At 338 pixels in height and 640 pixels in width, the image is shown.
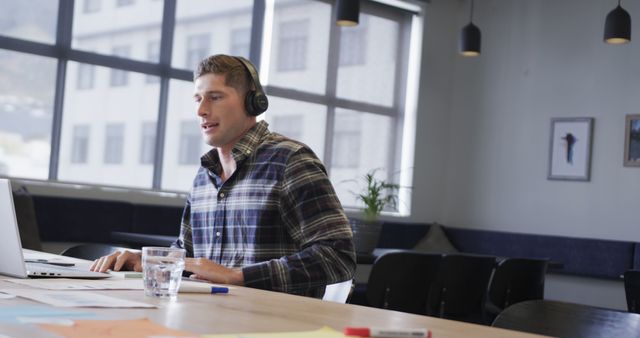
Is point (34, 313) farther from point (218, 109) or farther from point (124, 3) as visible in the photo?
point (124, 3)

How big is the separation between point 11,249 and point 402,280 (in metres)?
2.93

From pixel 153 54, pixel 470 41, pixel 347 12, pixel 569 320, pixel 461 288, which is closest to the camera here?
pixel 569 320

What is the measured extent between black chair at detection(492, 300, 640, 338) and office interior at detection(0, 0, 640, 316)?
14.8 feet

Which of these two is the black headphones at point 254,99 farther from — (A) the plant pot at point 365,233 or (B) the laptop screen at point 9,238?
(A) the plant pot at point 365,233

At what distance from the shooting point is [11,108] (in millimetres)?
5660

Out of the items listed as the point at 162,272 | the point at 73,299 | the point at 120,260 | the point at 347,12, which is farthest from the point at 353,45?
the point at 73,299

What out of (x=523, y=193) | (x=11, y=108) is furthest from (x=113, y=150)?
(x=523, y=193)

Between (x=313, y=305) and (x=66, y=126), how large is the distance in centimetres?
470

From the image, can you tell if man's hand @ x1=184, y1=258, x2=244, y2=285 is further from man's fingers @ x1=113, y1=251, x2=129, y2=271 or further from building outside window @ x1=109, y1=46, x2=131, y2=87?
building outside window @ x1=109, y1=46, x2=131, y2=87

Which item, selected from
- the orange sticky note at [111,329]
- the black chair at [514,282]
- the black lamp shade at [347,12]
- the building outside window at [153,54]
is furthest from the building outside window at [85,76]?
the orange sticky note at [111,329]

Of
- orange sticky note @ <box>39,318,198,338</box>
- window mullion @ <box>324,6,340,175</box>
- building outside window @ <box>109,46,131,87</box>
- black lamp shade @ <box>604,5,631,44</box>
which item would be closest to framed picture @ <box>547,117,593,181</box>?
black lamp shade @ <box>604,5,631,44</box>

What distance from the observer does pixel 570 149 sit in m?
7.14

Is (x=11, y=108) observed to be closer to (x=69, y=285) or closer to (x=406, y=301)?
(x=406, y=301)

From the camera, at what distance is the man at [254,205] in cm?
213
